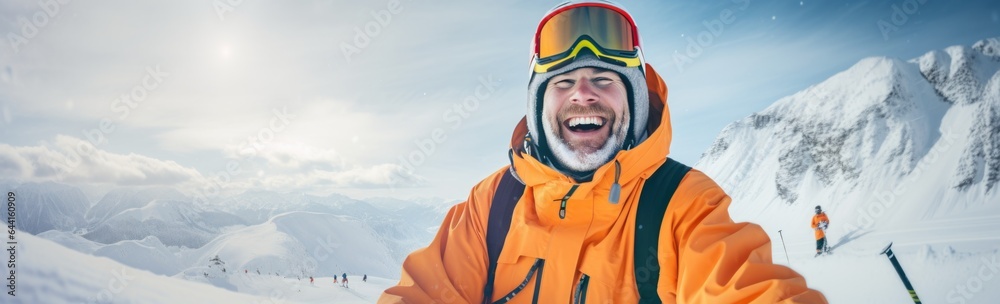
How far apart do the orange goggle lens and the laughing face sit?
0.29 m

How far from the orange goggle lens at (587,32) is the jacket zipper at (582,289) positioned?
1.50 metres

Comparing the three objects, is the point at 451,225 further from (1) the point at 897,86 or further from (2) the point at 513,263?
(1) the point at 897,86

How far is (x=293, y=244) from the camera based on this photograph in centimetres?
16625

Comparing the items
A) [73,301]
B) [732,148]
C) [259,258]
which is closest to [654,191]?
[73,301]

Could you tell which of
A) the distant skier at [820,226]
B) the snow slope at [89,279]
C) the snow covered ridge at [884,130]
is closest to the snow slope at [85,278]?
the snow slope at [89,279]

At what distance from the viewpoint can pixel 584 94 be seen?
9.34ft

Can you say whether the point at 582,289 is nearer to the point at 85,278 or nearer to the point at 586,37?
the point at 586,37

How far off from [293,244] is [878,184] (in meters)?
171

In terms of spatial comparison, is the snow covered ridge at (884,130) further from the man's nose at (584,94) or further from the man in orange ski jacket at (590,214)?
Result: the man's nose at (584,94)

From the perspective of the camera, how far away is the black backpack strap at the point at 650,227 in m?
2.38

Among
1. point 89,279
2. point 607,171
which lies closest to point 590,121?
point 607,171

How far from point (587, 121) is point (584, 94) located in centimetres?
17

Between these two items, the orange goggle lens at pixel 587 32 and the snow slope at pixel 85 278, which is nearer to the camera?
the orange goggle lens at pixel 587 32

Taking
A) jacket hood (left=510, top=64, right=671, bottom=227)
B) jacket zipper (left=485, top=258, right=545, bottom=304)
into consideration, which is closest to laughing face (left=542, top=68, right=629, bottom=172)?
jacket hood (left=510, top=64, right=671, bottom=227)
